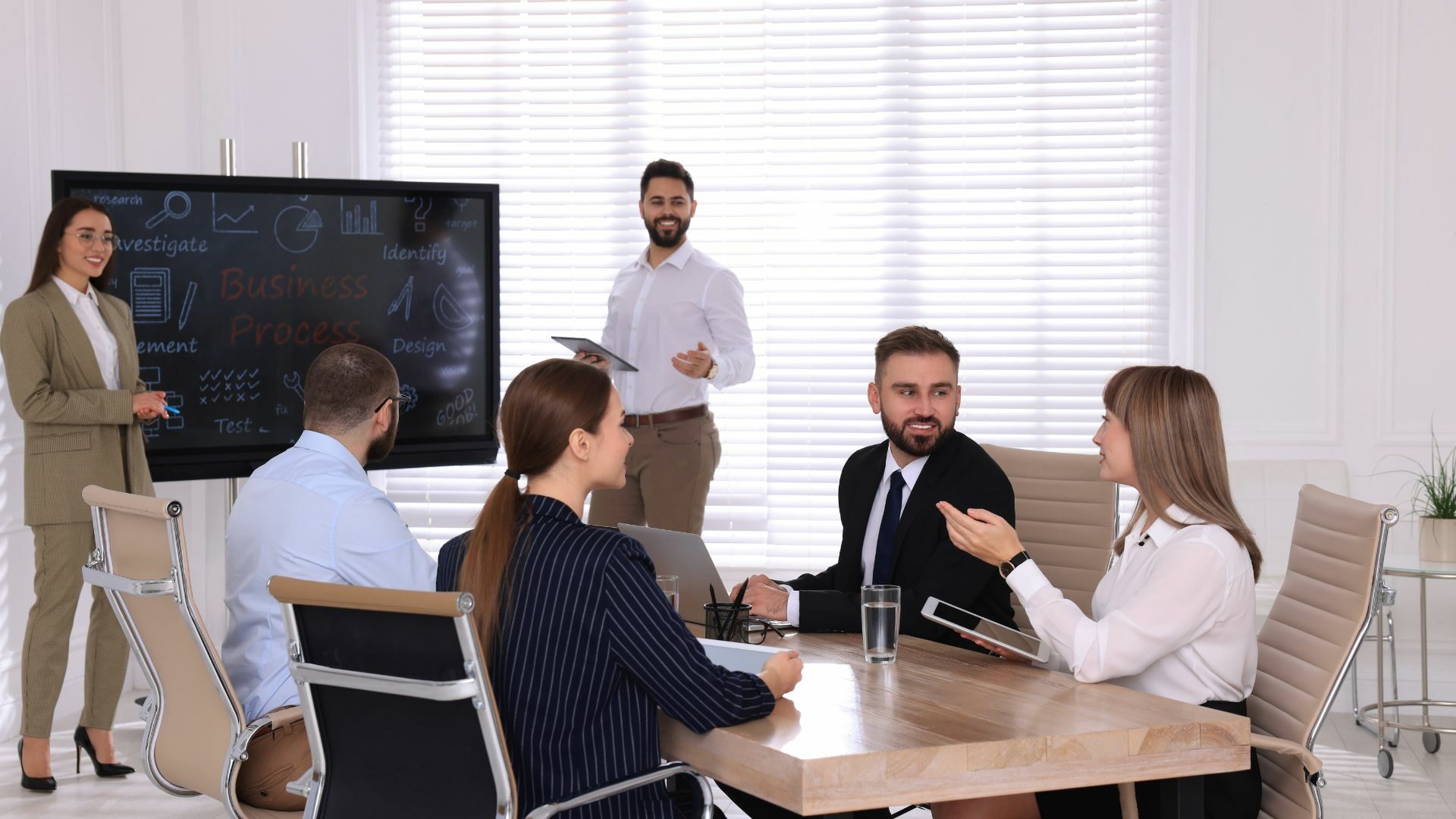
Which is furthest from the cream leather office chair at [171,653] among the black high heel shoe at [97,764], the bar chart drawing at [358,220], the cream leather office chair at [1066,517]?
the bar chart drawing at [358,220]

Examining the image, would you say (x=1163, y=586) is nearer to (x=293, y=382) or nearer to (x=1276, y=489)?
(x=1276, y=489)

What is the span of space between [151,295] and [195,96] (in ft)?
4.19

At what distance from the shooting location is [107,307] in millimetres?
4172

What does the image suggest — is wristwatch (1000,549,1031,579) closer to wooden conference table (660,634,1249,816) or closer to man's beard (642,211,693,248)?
wooden conference table (660,634,1249,816)

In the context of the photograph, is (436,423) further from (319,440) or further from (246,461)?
(319,440)

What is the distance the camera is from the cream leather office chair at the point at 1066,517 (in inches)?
135

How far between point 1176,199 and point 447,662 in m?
4.28

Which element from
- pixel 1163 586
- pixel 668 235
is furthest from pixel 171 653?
pixel 668 235

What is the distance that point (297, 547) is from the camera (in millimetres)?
2451

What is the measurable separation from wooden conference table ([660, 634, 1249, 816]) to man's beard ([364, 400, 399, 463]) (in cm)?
105

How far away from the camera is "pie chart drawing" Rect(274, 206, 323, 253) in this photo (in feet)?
14.8

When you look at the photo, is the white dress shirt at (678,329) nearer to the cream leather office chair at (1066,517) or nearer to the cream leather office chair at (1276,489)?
the cream leather office chair at (1066,517)

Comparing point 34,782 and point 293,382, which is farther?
point 293,382

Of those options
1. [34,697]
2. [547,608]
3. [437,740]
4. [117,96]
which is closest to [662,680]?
[547,608]
